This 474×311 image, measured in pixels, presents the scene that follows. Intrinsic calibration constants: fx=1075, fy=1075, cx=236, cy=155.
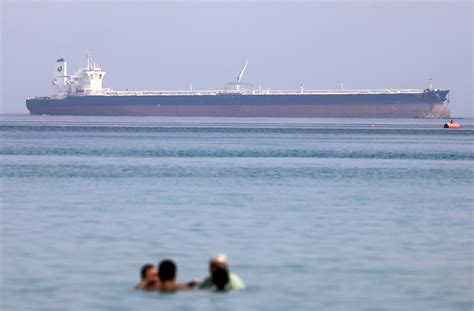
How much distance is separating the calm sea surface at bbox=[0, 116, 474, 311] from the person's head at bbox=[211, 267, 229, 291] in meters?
0.14

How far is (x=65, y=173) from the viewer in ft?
126

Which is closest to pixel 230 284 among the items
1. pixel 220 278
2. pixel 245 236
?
pixel 220 278

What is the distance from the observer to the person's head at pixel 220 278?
48.0ft

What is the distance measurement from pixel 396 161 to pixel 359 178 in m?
13.1

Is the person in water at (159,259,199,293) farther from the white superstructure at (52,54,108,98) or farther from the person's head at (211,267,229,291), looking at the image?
the white superstructure at (52,54,108,98)

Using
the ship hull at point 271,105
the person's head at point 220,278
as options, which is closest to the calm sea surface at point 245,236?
the person's head at point 220,278

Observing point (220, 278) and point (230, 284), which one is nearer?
point (220, 278)

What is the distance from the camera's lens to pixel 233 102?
15212cm

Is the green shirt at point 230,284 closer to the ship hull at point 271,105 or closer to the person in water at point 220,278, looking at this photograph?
the person in water at point 220,278

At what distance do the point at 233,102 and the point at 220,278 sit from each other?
452 feet

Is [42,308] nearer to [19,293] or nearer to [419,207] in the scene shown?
[19,293]

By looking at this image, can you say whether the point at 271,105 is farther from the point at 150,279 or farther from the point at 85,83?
the point at 150,279

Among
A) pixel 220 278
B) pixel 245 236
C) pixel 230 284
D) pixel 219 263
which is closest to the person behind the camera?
pixel 219 263

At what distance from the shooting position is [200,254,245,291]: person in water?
47.5 feet
